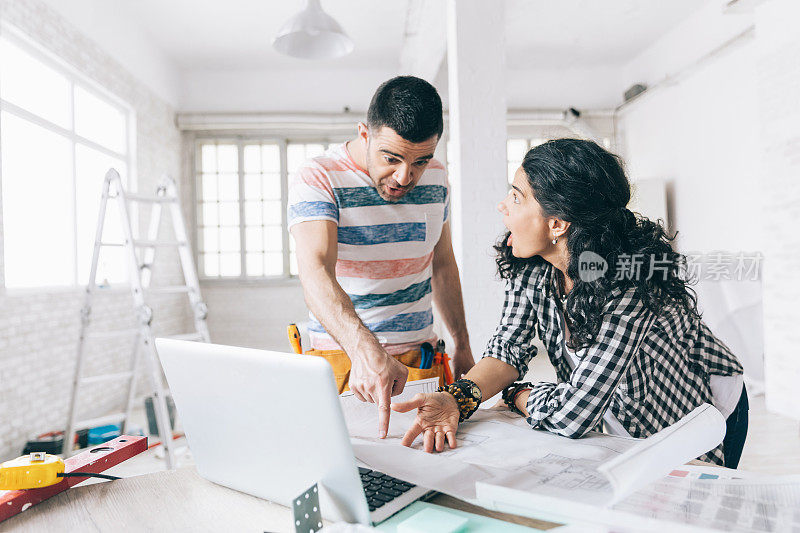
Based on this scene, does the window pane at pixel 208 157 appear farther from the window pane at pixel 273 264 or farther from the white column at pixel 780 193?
the white column at pixel 780 193

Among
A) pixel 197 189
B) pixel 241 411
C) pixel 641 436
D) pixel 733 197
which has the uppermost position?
pixel 197 189

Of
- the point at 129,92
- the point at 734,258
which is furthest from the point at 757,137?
the point at 129,92

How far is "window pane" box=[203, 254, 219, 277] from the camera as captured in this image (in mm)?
7824

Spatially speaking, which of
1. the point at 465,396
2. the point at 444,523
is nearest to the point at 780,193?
the point at 465,396

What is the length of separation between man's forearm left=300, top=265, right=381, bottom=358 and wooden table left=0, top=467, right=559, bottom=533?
39 cm

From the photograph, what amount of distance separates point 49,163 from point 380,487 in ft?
15.6

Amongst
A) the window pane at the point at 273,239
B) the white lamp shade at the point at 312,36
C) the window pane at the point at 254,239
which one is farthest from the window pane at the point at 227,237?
the white lamp shade at the point at 312,36

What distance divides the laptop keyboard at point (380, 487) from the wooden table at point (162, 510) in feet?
0.20

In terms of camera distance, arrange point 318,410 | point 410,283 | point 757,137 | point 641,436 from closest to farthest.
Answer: point 318,410, point 641,436, point 410,283, point 757,137

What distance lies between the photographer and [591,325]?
1.27 m

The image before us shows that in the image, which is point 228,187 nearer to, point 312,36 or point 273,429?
point 312,36

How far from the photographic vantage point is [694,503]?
0.79 meters

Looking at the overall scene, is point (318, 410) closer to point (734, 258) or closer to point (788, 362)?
point (788, 362)

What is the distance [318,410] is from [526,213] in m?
0.84
